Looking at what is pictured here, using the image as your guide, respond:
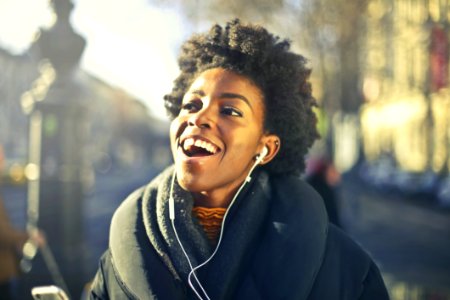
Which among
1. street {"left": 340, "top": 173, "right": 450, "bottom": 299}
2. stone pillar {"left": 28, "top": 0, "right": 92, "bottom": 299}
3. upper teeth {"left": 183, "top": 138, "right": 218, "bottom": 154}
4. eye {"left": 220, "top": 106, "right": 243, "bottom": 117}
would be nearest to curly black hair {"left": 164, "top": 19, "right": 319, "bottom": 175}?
eye {"left": 220, "top": 106, "right": 243, "bottom": 117}

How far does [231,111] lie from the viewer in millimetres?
2055

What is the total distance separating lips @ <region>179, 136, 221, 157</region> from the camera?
1993mm

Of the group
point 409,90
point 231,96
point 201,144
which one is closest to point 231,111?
point 231,96

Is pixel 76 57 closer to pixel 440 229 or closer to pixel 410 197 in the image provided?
pixel 440 229

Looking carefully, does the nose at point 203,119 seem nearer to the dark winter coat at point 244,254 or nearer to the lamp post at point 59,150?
the dark winter coat at point 244,254

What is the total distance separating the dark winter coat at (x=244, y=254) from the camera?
74.0 inches

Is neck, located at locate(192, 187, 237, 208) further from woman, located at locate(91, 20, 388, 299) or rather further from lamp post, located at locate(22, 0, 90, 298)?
lamp post, located at locate(22, 0, 90, 298)

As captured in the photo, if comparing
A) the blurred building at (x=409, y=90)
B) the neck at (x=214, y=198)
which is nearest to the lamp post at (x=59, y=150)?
the neck at (x=214, y=198)

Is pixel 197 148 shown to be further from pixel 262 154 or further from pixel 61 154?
pixel 61 154

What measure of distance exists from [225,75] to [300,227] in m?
0.58

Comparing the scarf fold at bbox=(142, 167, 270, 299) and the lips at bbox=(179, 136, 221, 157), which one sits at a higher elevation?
the lips at bbox=(179, 136, 221, 157)

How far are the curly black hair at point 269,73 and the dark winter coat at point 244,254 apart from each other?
0.23 m

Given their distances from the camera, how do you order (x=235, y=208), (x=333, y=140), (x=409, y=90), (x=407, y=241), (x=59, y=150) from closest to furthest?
(x=235, y=208)
(x=59, y=150)
(x=407, y=241)
(x=333, y=140)
(x=409, y=90)

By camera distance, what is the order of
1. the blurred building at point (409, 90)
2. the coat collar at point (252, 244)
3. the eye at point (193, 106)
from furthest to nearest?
1. the blurred building at point (409, 90)
2. the eye at point (193, 106)
3. the coat collar at point (252, 244)
